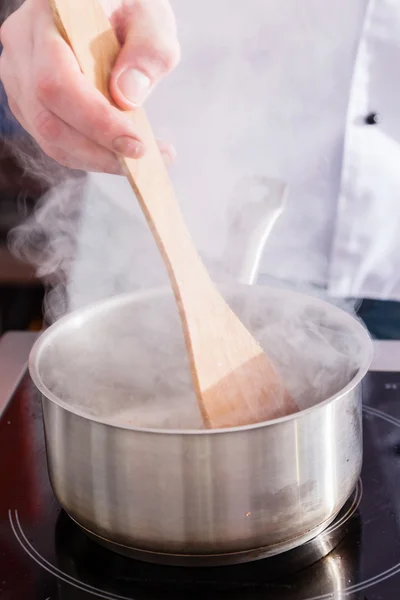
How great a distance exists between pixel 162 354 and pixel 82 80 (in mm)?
333

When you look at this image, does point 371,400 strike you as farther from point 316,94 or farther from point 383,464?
point 316,94

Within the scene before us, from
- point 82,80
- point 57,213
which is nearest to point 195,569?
point 82,80

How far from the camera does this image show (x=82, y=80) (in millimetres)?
581

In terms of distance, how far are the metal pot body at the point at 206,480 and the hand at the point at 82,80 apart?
0.21m

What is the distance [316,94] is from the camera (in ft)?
2.83

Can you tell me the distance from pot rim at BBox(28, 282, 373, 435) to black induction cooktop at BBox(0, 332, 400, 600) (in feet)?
0.39

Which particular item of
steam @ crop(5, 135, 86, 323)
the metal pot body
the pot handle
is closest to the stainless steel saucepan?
the metal pot body

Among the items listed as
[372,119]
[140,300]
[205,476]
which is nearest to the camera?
[205,476]

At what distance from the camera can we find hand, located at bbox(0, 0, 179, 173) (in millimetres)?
577

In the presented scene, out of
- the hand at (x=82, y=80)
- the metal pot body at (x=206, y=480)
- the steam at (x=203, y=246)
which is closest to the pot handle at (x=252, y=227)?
the steam at (x=203, y=246)

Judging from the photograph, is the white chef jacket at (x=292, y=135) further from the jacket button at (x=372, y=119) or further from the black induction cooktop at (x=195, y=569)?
the black induction cooktop at (x=195, y=569)

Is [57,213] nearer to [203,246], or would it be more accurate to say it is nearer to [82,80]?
[203,246]

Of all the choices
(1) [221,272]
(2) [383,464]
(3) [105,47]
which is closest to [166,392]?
(1) [221,272]

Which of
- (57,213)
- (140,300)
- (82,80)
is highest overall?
(82,80)
